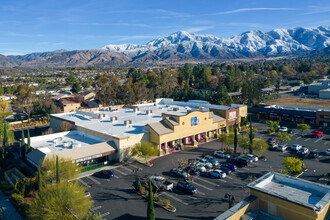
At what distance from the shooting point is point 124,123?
48438 millimetres

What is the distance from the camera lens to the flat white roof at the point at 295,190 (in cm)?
1616

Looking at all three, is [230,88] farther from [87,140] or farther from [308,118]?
[87,140]

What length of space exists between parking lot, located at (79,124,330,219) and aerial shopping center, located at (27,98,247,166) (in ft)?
10.3

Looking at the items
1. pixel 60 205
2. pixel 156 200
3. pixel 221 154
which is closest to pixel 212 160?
pixel 221 154

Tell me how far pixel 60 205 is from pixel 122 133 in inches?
Result: 903

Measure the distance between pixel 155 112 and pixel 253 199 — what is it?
43.6 m

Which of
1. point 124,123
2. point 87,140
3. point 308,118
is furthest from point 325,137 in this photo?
point 87,140

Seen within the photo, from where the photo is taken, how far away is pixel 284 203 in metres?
16.4

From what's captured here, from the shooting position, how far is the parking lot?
984 inches

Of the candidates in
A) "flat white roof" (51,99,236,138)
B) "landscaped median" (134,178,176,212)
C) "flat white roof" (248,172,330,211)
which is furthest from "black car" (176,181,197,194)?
"flat white roof" (51,99,236,138)

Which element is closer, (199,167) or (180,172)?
(180,172)

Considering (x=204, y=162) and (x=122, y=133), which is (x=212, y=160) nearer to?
(x=204, y=162)

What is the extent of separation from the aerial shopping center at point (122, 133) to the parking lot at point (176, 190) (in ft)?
10.3

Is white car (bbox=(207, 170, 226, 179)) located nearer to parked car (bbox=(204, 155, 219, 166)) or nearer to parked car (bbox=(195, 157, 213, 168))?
parked car (bbox=(195, 157, 213, 168))
